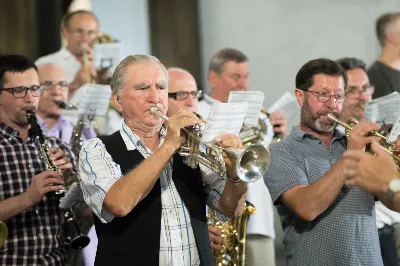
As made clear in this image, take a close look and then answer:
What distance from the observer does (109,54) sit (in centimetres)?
666

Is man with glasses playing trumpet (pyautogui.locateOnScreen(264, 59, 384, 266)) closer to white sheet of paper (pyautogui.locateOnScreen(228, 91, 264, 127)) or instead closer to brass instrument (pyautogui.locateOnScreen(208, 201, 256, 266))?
white sheet of paper (pyautogui.locateOnScreen(228, 91, 264, 127))

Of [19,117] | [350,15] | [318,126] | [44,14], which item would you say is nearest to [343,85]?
[318,126]

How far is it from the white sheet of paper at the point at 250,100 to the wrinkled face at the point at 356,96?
88 centimetres

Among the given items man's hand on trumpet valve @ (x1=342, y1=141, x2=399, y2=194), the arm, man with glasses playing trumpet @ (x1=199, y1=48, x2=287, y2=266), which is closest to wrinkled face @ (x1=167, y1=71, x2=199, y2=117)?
man with glasses playing trumpet @ (x1=199, y1=48, x2=287, y2=266)

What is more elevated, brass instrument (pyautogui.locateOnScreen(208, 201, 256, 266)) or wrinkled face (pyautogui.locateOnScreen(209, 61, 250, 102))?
wrinkled face (pyautogui.locateOnScreen(209, 61, 250, 102))

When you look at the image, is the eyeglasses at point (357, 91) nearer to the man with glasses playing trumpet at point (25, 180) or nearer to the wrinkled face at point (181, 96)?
the wrinkled face at point (181, 96)

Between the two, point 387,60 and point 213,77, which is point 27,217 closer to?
point 213,77

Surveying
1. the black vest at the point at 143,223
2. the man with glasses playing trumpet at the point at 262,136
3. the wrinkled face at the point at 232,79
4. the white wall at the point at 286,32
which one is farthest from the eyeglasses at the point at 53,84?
the white wall at the point at 286,32

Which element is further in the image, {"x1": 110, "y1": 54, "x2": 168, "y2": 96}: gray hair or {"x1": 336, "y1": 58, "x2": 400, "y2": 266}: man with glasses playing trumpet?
{"x1": 336, "y1": 58, "x2": 400, "y2": 266}: man with glasses playing trumpet

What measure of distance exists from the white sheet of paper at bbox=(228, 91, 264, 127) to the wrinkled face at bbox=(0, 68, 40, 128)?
3.72ft

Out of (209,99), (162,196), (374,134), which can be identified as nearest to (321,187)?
(374,134)

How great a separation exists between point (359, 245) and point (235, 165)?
2.81 feet

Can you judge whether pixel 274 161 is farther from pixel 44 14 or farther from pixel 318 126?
pixel 44 14

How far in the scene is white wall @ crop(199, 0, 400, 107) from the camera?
25.3ft
